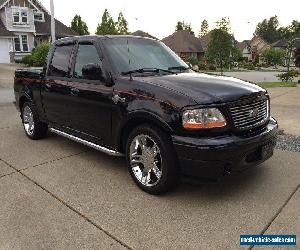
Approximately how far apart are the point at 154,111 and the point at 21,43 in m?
40.0

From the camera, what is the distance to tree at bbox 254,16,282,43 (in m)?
143

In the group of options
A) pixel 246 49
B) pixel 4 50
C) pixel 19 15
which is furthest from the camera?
pixel 246 49

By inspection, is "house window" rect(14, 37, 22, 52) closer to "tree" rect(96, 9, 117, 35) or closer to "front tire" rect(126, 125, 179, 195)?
"tree" rect(96, 9, 117, 35)

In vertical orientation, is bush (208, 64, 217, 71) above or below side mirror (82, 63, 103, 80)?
above

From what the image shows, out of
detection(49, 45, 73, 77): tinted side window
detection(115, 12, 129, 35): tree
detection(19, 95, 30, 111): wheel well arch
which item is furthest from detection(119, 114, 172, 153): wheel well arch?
detection(115, 12, 129, 35): tree

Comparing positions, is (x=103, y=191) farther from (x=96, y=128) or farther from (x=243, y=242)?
(x=243, y=242)

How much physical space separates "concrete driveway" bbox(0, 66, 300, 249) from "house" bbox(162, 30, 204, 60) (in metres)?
60.7

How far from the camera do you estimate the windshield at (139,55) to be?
177 inches

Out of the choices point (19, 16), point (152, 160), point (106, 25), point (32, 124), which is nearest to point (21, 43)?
point (19, 16)

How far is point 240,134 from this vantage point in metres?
3.64

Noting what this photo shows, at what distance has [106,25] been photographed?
47812mm

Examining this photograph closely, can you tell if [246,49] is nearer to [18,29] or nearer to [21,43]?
[21,43]

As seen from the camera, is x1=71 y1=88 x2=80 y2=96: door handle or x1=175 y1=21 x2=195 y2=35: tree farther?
x1=175 y1=21 x2=195 y2=35: tree

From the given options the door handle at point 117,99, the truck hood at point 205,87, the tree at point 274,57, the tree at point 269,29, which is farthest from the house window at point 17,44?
the tree at point 269,29
